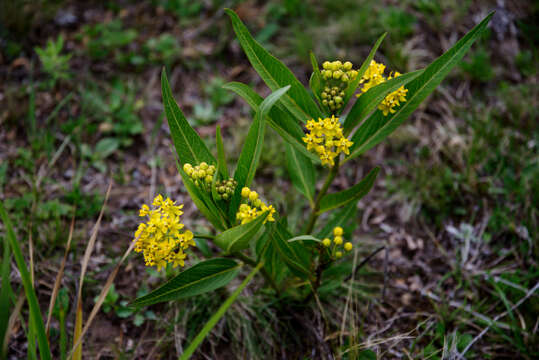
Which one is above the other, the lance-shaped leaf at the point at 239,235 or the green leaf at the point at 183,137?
the green leaf at the point at 183,137

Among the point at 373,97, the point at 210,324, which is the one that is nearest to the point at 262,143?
the point at 373,97

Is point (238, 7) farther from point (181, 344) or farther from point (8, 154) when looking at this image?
point (181, 344)

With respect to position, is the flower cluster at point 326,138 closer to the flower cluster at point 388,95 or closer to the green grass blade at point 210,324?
the flower cluster at point 388,95

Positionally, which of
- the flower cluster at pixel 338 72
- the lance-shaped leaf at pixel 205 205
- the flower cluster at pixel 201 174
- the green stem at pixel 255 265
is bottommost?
the green stem at pixel 255 265

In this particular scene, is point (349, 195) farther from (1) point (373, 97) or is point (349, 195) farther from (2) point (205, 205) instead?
(2) point (205, 205)

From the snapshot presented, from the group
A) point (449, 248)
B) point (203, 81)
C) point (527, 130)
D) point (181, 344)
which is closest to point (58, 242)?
point (181, 344)

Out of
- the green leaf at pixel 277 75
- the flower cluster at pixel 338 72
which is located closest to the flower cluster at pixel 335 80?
the flower cluster at pixel 338 72

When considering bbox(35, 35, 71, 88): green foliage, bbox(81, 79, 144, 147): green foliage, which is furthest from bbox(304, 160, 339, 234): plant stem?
bbox(35, 35, 71, 88): green foliage
